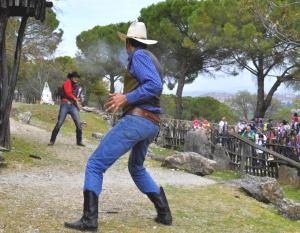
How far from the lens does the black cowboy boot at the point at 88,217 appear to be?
4.64m

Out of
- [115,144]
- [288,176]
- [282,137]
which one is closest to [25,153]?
[115,144]

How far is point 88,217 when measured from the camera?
4.65 m

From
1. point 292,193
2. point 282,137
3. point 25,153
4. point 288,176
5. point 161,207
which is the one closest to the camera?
point 161,207

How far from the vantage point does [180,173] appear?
995 cm

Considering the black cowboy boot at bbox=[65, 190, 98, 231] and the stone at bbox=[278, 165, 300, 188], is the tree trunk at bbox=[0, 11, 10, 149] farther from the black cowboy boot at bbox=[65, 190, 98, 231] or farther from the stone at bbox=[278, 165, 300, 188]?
the stone at bbox=[278, 165, 300, 188]

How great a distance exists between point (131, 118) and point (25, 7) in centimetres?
524

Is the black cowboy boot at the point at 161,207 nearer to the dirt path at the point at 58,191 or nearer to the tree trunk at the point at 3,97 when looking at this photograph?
the dirt path at the point at 58,191

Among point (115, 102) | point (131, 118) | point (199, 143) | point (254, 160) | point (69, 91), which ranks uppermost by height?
point (69, 91)

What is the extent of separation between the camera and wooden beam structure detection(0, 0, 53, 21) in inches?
352

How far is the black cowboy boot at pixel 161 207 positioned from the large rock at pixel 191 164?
16.2 feet

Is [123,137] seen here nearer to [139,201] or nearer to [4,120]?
[139,201]

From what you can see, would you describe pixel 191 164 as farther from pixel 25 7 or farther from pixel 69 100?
pixel 25 7

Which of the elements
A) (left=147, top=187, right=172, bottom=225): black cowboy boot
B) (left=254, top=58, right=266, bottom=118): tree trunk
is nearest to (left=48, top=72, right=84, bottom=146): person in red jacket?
(left=147, top=187, right=172, bottom=225): black cowboy boot

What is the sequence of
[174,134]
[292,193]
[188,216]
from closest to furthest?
1. [188,216]
2. [292,193]
3. [174,134]
